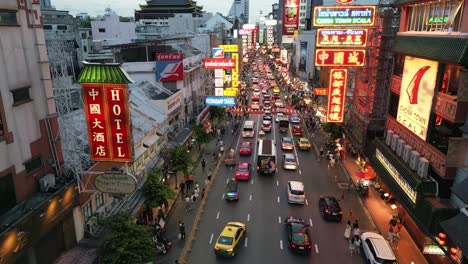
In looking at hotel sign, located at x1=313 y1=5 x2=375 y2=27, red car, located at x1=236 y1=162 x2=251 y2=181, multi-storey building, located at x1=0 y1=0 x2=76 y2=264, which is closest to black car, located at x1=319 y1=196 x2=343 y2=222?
red car, located at x1=236 y1=162 x2=251 y2=181

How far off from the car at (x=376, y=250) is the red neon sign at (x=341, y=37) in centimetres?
1659

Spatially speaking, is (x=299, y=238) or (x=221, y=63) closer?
(x=299, y=238)

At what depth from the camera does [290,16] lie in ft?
422

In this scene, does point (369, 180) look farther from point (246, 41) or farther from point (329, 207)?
point (246, 41)

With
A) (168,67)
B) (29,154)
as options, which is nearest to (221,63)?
(168,67)

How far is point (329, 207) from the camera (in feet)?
97.1

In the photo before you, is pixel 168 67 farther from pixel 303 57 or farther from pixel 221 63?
pixel 303 57

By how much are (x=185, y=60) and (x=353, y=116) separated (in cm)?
2541

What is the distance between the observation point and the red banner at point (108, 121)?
18.8 metres

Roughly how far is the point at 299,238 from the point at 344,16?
781 inches

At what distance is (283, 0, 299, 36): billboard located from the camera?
122m

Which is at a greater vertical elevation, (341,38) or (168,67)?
(341,38)

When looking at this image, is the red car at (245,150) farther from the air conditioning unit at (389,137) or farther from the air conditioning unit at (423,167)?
the air conditioning unit at (423,167)

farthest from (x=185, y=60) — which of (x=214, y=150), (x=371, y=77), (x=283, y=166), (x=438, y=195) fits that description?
(x=438, y=195)
